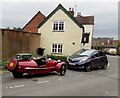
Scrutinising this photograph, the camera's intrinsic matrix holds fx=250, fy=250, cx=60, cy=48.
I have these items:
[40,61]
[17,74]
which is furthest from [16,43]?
[17,74]

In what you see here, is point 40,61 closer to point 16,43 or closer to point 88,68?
point 88,68

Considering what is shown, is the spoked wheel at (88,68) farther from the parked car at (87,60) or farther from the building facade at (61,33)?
the building facade at (61,33)

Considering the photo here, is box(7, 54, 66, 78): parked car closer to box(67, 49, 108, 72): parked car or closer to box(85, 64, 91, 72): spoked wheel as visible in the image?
box(67, 49, 108, 72): parked car

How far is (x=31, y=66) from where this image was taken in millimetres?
12539

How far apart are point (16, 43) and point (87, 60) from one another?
774cm

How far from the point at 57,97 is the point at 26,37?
650 inches

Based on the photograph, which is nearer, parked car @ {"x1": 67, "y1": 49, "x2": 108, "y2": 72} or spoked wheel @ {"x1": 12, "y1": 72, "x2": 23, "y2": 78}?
spoked wheel @ {"x1": 12, "y1": 72, "x2": 23, "y2": 78}

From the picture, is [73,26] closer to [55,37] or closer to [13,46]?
[55,37]

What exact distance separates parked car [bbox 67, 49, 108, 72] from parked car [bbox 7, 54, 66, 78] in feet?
10.3

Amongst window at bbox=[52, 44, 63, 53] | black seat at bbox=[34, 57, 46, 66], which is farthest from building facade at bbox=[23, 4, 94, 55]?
black seat at bbox=[34, 57, 46, 66]

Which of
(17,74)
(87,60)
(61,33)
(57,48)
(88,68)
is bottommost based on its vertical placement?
(88,68)

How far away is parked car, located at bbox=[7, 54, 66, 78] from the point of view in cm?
1192

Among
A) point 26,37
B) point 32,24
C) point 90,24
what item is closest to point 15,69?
point 26,37

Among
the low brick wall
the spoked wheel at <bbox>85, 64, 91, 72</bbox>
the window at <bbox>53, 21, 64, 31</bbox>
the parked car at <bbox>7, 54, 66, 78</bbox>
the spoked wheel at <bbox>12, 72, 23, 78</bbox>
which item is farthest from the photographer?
the window at <bbox>53, 21, 64, 31</bbox>
